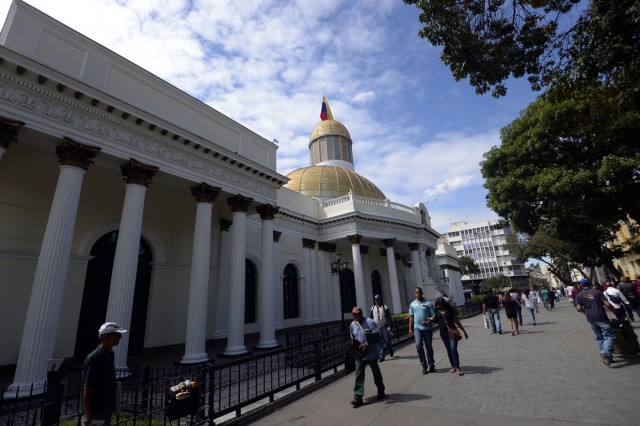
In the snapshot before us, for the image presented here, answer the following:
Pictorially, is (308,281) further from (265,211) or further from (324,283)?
(265,211)

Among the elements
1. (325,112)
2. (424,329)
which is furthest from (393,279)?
(325,112)

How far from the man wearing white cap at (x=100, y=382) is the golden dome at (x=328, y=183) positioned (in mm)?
22258

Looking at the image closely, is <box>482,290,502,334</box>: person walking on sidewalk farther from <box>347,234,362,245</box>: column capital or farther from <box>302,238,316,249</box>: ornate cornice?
<box>302,238,316,249</box>: ornate cornice

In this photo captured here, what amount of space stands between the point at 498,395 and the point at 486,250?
8026 cm

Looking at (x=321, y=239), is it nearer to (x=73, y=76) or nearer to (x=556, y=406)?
(x=73, y=76)

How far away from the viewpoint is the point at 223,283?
558 inches

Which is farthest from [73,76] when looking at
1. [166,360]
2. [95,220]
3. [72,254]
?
[166,360]

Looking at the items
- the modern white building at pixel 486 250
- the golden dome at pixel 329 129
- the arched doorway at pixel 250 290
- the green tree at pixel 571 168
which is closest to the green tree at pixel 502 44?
the green tree at pixel 571 168

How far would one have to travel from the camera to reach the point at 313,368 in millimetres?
7449

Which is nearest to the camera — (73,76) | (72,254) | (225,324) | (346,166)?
(73,76)

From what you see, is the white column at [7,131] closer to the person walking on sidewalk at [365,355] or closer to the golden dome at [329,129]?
the person walking on sidewalk at [365,355]

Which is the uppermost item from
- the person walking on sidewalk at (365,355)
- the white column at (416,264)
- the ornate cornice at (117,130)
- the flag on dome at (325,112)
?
the flag on dome at (325,112)

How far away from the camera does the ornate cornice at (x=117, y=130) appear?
749 cm

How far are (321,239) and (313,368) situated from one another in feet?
49.0
